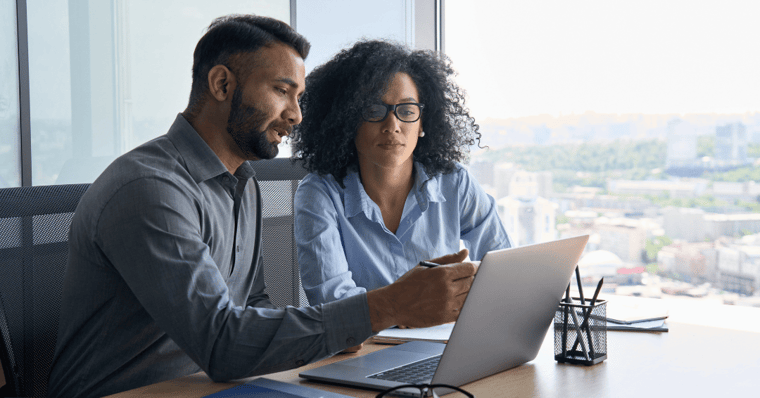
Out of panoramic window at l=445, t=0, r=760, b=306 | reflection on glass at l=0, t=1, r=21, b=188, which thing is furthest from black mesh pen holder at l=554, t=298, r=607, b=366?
panoramic window at l=445, t=0, r=760, b=306

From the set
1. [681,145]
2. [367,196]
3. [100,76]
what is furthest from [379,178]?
[681,145]

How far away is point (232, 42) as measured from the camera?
1.30 m

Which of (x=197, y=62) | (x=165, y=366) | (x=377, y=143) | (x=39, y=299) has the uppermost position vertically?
(x=197, y=62)

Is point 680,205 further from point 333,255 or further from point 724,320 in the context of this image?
point 333,255

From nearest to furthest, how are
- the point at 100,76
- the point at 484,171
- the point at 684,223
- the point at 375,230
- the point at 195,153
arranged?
the point at 195,153 → the point at 375,230 → the point at 100,76 → the point at 684,223 → the point at 484,171

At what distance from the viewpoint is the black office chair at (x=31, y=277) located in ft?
3.51

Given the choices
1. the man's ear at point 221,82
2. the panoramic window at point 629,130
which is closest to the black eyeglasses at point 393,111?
the man's ear at point 221,82

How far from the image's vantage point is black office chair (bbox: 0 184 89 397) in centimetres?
107

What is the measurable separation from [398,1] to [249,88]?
2.18 m

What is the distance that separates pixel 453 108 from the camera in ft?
7.04

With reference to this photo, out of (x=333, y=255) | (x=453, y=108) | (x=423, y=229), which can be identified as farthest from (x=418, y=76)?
(x=333, y=255)

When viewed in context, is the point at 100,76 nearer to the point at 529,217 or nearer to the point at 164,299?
the point at 164,299

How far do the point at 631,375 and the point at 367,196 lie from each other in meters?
0.90

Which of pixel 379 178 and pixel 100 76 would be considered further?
pixel 100 76
